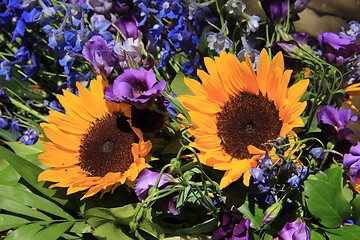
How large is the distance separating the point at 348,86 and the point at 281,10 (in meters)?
0.17

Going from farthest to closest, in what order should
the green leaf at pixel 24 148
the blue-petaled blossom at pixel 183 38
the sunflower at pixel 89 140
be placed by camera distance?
the green leaf at pixel 24 148 → the blue-petaled blossom at pixel 183 38 → the sunflower at pixel 89 140

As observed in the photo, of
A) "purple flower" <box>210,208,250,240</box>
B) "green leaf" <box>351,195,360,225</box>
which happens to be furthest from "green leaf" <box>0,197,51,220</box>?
"green leaf" <box>351,195,360,225</box>

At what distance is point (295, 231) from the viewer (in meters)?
0.58

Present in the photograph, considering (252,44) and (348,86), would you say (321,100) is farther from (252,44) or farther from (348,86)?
(252,44)

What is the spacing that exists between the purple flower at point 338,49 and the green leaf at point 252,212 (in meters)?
0.27

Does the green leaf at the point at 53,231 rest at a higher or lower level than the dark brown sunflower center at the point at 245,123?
lower

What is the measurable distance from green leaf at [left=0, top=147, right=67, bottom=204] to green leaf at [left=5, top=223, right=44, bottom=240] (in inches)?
2.7

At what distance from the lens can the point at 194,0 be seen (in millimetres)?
779

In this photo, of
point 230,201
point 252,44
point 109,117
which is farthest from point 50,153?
point 252,44

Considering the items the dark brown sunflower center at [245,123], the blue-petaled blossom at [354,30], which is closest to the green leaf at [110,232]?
the dark brown sunflower center at [245,123]

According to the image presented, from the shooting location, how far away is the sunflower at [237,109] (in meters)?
0.59

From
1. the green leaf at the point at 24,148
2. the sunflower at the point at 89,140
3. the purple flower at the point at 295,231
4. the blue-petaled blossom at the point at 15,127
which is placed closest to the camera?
the purple flower at the point at 295,231

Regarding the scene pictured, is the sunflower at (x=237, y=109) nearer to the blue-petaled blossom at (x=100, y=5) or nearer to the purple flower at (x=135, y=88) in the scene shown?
the purple flower at (x=135, y=88)

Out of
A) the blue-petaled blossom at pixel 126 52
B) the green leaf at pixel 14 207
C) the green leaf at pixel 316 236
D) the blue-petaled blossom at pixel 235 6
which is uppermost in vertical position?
the blue-petaled blossom at pixel 235 6
